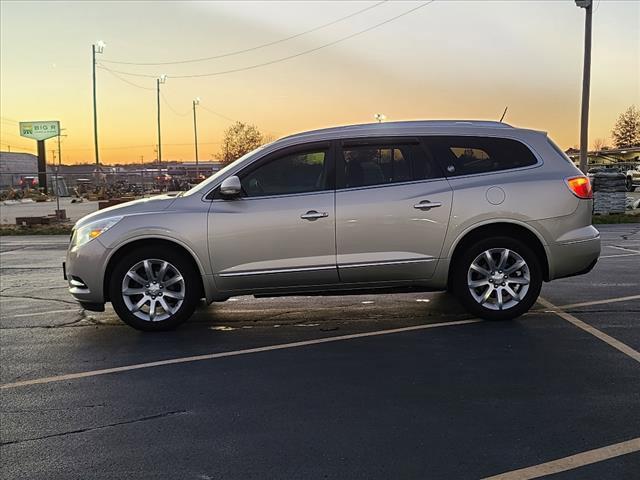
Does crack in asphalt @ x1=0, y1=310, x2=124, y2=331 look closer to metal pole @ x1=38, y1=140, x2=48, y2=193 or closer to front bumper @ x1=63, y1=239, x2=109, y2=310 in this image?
front bumper @ x1=63, y1=239, x2=109, y2=310

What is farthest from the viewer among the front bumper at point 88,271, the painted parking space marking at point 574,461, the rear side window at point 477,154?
the rear side window at point 477,154

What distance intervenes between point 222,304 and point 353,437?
13.7ft

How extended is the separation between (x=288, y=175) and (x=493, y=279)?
7.63 feet

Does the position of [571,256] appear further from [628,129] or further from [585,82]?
[628,129]

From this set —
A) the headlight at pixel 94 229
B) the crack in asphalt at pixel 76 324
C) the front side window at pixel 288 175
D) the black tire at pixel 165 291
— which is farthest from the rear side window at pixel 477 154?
the crack in asphalt at pixel 76 324

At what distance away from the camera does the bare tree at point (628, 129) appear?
62.9 m

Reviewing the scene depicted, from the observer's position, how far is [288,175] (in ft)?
20.3

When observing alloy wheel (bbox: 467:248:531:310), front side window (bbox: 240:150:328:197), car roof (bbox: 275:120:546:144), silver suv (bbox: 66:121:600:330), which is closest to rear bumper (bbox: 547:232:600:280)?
silver suv (bbox: 66:121:600:330)

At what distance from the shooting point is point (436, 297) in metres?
7.54

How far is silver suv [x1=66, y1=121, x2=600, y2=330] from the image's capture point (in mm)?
6004

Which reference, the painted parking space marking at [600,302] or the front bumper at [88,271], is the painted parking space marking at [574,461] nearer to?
the painted parking space marking at [600,302]

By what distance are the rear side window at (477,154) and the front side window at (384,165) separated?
169mm

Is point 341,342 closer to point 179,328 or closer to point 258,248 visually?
point 258,248

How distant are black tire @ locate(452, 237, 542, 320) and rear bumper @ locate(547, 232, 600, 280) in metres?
0.16
